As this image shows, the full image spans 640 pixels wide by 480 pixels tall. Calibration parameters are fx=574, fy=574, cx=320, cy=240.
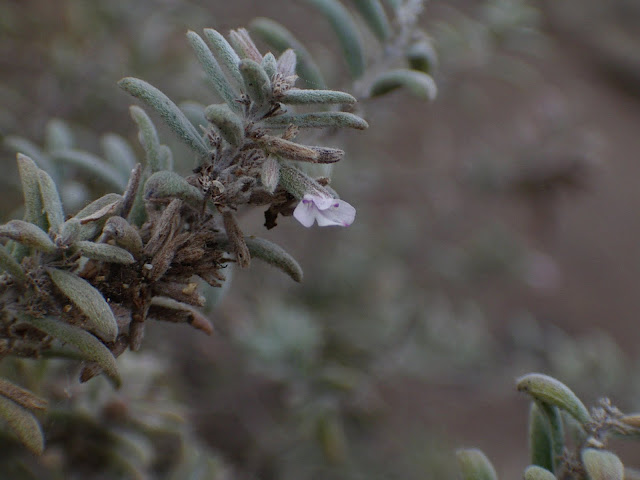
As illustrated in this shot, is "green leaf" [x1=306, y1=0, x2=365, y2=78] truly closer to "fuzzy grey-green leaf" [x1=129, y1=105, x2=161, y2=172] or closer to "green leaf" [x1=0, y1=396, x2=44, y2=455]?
"fuzzy grey-green leaf" [x1=129, y1=105, x2=161, y2=172]

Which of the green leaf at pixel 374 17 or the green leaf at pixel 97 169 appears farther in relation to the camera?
the green leaf at pixel 374 17

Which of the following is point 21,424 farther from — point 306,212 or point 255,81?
point 255,81

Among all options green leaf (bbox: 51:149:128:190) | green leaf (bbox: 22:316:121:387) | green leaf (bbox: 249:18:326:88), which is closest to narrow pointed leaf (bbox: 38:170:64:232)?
green leaf (bbox: 22:316:121:387)

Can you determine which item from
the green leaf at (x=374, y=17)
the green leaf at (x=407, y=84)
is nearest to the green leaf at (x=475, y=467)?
the green leaf at (x=407, y=84)

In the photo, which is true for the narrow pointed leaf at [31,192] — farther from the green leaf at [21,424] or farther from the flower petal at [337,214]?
the flower petal at [337,214]

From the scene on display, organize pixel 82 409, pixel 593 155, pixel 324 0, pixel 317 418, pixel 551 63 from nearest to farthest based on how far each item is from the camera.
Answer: pixel 82 409 → pixel 324 0 → pixel 317 418 → pixel 593 155 → pixel 551 63

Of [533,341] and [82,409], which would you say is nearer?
[82,409]

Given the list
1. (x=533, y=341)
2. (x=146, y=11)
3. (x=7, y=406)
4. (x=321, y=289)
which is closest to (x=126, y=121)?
(x=146, y=11)

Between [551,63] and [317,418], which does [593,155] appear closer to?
[317,418]
